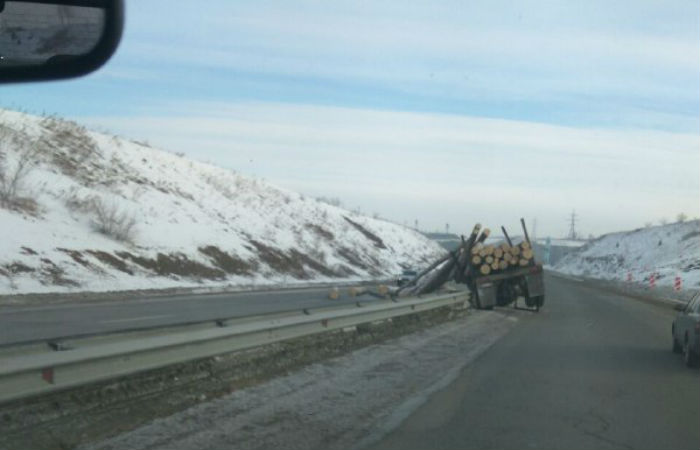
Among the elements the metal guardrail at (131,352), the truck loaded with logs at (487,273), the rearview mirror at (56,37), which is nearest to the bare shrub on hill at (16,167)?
the truck loaded with logs at (487,273)

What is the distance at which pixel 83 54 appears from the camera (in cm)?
Result: 562

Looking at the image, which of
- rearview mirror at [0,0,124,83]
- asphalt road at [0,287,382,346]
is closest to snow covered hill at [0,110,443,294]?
asphalt road at [0,287,382,346]

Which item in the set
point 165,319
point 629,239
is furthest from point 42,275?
point 629,239

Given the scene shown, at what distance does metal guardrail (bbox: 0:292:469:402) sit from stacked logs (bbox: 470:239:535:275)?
16004 millimetres

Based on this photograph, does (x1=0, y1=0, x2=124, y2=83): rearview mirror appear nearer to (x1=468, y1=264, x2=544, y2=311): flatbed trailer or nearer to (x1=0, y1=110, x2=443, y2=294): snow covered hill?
(x1=0, y1=110, x2=443, y2=294): snow covered hill

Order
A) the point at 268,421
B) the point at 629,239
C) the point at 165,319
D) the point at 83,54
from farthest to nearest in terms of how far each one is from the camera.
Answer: the point at 629,239
the point at 165,319
the point at 268,421
the point at 83,54

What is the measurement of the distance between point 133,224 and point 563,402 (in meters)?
34.8

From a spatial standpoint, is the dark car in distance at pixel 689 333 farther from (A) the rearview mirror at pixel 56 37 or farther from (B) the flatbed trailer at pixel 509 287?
(B) the flatbed trailer at pixel 509 287

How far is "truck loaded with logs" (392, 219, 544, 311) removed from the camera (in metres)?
29.5

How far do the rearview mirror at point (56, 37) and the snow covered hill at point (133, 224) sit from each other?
24328 mm

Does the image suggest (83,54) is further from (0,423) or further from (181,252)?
(181,252)

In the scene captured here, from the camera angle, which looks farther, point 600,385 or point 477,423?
point 600,385

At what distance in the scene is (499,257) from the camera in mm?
29719

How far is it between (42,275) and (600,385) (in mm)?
23527
